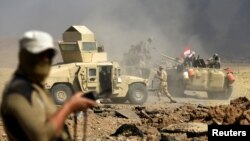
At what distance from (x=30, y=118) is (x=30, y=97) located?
0.13 m

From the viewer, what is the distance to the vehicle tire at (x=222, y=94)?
71.2ft

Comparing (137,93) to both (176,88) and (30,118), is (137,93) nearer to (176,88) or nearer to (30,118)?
(176,88)

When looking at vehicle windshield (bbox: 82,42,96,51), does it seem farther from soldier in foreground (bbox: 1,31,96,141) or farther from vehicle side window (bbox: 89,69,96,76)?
soldier in foreground (bbox: 1,31,96,141)

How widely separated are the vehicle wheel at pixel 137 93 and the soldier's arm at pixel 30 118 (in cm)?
1560

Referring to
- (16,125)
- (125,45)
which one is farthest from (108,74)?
(125,45)

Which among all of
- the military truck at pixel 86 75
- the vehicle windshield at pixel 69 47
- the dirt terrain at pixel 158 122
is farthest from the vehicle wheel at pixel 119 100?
the dirt terrain at pixel 158 122

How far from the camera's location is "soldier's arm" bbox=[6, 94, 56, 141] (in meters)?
2.90

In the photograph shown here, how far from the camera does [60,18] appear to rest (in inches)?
2480

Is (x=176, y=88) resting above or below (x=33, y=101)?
below

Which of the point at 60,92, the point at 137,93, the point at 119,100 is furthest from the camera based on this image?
the point at 119,100

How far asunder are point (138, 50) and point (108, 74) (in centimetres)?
1031

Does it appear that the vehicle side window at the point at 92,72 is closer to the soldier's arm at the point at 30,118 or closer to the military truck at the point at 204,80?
the military truck at the point at 204,80

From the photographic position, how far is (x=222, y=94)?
71.8 feet

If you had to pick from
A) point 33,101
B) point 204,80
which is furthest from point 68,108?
point 204,80
